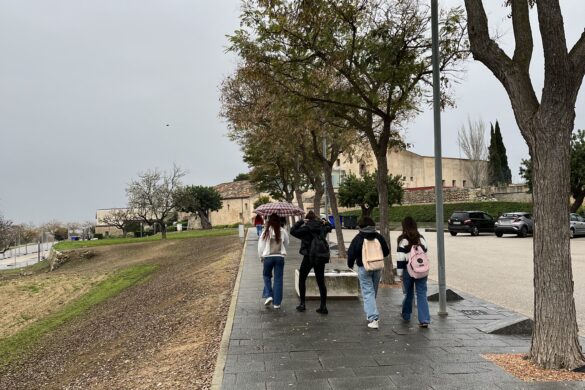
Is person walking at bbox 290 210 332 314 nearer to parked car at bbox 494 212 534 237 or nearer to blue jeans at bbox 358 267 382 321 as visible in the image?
blue jeans at bbox 358 267 382 321

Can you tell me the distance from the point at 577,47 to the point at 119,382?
6.50m

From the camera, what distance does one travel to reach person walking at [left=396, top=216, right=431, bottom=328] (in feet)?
23.9

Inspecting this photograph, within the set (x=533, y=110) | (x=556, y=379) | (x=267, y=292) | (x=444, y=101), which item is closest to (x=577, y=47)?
(x=533, y=110)

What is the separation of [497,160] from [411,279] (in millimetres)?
55063

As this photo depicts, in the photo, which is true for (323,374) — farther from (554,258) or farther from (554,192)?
(554,192)

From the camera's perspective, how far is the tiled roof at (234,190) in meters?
77.2

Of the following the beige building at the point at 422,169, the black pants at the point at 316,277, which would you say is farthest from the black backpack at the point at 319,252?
the beige building at the point at 422,169

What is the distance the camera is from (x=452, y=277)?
13.6 m

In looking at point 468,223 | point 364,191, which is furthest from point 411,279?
point 364,191

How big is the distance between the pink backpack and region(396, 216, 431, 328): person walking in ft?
0.20

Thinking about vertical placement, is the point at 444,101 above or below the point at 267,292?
above

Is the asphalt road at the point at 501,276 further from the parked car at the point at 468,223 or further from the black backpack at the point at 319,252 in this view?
the parked car at the point at 468,223

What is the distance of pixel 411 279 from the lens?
7516 mm

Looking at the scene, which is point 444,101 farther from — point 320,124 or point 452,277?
point 452,277
